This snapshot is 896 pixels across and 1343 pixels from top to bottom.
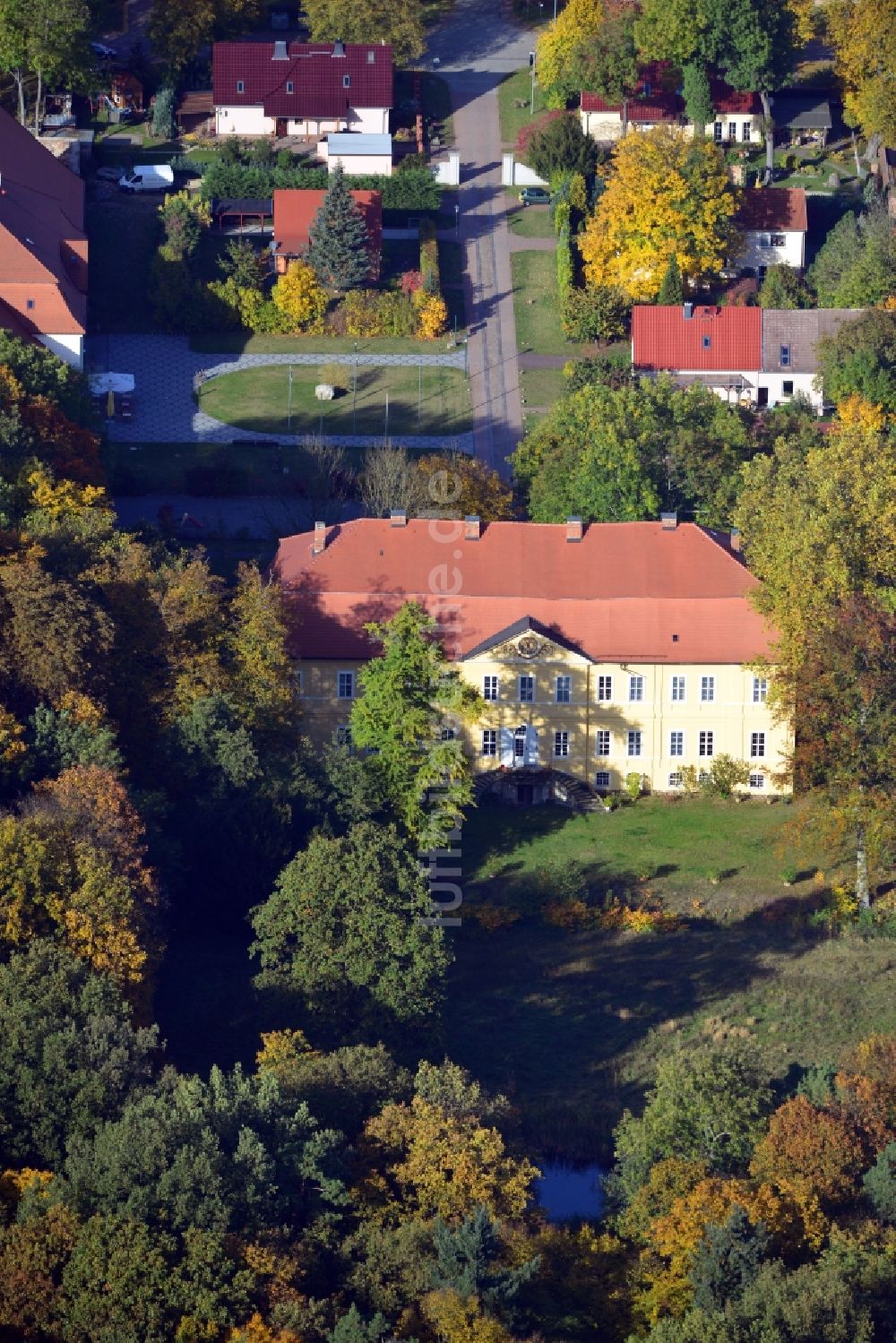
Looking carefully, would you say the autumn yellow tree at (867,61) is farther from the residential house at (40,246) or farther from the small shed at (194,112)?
the residential house at (40,246)

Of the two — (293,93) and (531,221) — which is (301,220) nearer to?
(531,221)

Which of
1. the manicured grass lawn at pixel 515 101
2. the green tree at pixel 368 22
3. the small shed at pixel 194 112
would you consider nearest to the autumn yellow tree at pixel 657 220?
the manicured grass lawn at pixel 515 101

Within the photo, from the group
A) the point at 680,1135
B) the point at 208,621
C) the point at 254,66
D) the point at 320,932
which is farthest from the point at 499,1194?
the point at 254,66

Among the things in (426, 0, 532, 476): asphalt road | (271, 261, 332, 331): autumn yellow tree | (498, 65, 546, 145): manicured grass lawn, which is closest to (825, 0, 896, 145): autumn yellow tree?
(498, 65, 546, 145): manicured grass lawn

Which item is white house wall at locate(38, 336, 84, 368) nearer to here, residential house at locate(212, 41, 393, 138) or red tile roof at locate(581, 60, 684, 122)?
residential house at locate(212, 41, 393, 138)

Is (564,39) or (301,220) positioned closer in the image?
(301,220)

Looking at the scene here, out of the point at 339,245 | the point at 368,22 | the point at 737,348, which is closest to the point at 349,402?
the point at 339,245

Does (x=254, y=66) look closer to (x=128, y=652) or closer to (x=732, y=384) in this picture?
(x=732, y=384)
